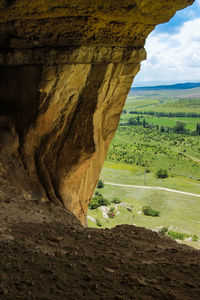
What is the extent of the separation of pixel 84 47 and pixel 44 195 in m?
4.80

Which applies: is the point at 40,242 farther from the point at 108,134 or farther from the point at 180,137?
the point at 180,137

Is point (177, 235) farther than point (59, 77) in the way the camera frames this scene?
Yes

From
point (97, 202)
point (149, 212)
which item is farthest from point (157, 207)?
point (97, 202)

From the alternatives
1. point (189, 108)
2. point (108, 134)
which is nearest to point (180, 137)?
point (189, 108)

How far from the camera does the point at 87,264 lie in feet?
16.5

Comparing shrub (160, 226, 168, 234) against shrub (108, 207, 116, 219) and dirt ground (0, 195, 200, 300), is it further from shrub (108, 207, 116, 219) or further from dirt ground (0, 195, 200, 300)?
dirt ground (0, 195, 200, 300)

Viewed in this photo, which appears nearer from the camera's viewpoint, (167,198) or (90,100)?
(90,100)

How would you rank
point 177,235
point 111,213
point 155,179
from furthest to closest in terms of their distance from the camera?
point 155,179 < point 111,213 < point 177,235

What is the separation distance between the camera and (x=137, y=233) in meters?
7.38

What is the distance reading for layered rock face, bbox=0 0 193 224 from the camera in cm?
816

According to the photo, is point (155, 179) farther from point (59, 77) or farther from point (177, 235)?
point (59, 77)

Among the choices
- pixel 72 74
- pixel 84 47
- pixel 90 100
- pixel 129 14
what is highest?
pixel 129 14

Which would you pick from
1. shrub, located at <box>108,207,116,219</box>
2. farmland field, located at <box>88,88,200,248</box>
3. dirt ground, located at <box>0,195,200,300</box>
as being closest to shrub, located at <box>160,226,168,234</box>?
farmland field, located at <box>88,88,200,248</box>

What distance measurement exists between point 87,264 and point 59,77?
19.3 feet
